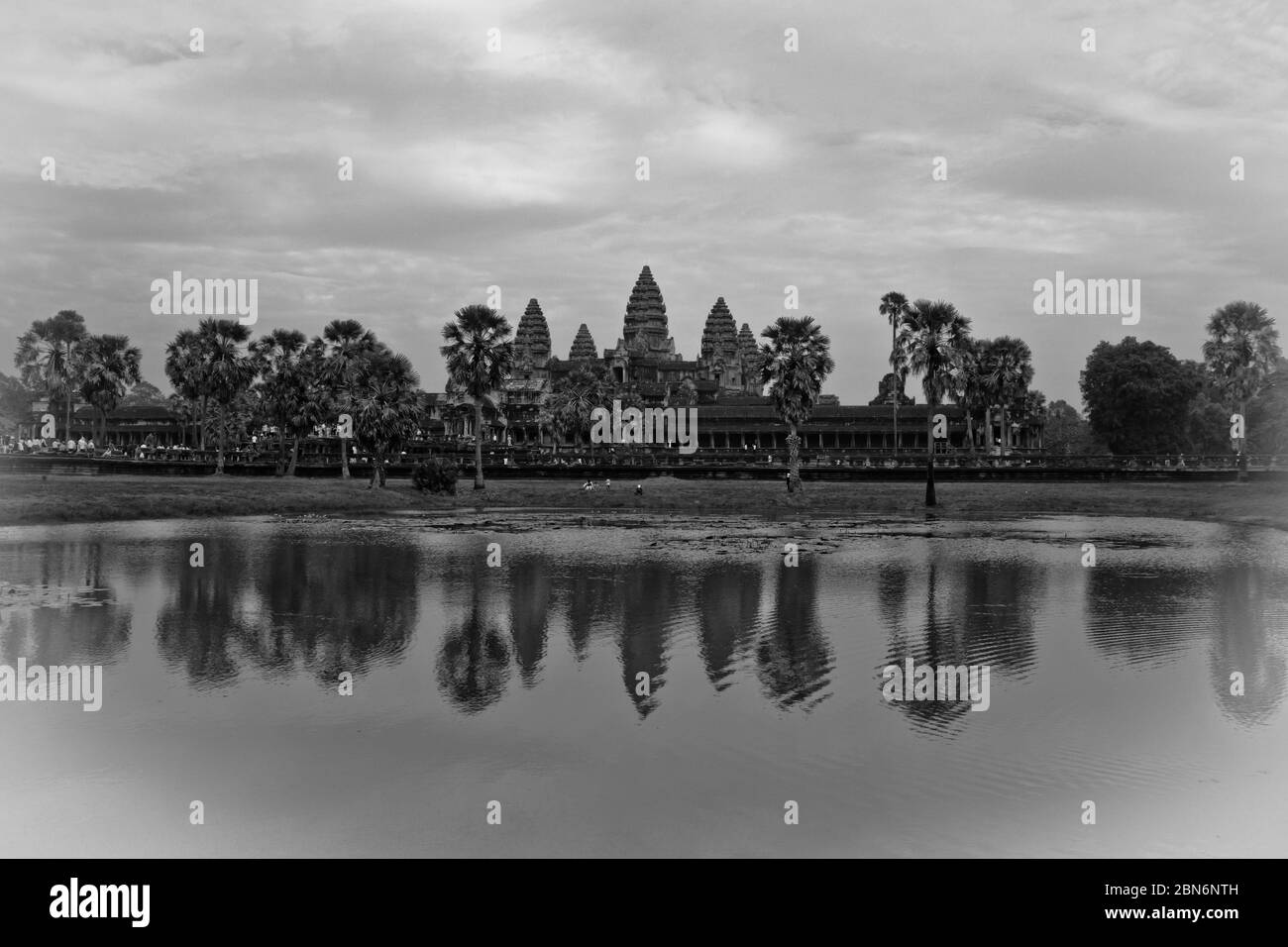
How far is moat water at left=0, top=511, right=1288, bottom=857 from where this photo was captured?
10.6 m

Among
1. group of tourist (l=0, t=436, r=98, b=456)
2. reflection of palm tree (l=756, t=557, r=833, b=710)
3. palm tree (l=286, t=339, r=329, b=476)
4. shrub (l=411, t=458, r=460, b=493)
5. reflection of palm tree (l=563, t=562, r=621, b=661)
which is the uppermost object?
palm tree (l=286, t=339, r=329, b=476)

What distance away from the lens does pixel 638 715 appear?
14.4 metres

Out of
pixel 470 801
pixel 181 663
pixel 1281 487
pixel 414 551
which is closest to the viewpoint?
pixel 470 801

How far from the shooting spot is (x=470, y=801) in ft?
36.7

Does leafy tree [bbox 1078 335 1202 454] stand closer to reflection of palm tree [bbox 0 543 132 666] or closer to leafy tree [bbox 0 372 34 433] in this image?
reflection of palm tree [bbox 0 543 132 666]

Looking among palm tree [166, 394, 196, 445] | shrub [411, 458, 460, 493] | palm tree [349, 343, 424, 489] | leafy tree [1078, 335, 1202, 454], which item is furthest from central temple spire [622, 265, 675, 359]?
shrub [411, 458, 460, 493]

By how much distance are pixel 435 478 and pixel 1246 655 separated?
49.7m

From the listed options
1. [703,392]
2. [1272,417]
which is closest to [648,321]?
[703,392]

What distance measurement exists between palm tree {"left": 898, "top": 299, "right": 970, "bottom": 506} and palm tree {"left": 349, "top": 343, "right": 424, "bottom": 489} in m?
29.1

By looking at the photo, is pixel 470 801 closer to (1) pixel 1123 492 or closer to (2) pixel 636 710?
(2) pixel 636 710

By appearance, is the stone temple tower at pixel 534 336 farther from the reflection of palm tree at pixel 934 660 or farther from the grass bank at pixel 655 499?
the reflection of palm tree at pixel 934 660

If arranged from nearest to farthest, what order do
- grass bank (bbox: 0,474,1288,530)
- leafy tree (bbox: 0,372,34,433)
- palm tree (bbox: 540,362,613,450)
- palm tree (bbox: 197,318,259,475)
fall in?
1. grass bank (bbox: 0,474,1288,530)
2. palm tree (bbox: 197,318,259,475)
3. palm tree (bbox: 540,362,613,450)
4. leafy tree (bbox: 0,372,34,433)

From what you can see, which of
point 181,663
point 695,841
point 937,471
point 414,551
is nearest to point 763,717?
point 695,841
